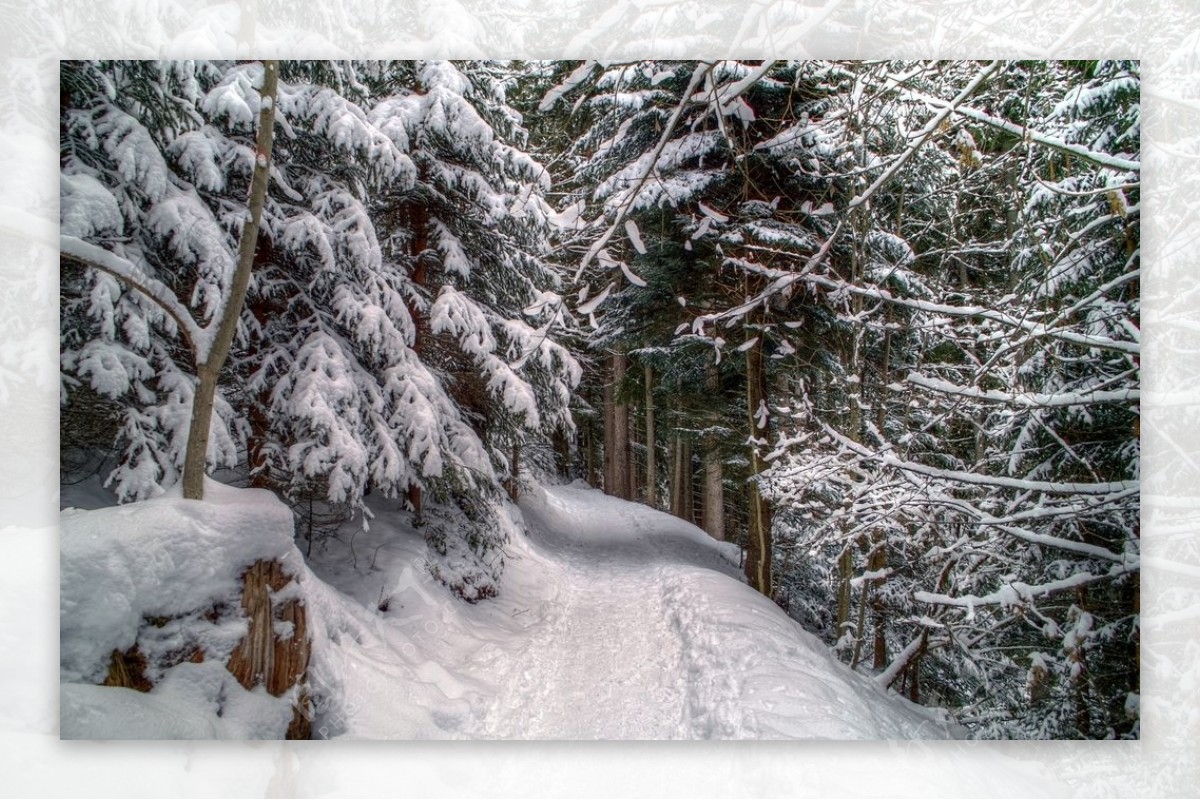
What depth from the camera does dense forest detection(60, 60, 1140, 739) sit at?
256cm

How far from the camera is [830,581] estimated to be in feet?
9.62

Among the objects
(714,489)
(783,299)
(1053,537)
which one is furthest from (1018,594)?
(783,299)

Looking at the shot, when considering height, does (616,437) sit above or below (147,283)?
below

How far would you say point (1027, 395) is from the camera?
7.88ft

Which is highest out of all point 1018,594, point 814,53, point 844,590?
point 814,53

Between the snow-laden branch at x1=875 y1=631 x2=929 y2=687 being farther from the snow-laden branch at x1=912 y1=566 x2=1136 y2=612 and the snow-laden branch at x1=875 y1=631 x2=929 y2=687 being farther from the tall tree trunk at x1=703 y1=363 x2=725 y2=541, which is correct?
the tall tree trunk at x1=703 y1=363 x2=725 y2=541

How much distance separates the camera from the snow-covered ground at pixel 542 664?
2.54 metres

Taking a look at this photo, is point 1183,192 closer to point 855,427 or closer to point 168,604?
point 855,427

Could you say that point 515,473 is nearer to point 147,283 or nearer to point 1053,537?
point 147,283

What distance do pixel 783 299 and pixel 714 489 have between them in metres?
0.97

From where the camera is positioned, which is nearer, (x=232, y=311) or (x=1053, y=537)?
(x=1053, y=537)

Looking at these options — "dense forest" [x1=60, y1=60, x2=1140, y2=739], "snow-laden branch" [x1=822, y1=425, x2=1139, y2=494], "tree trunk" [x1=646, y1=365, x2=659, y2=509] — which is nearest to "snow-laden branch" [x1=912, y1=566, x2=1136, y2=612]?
"dense forest" [x1=60, y1=60, x2=1140, y2=739]

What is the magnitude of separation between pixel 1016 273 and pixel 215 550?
121 inches

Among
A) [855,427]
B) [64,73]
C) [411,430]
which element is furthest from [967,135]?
[64,73]
